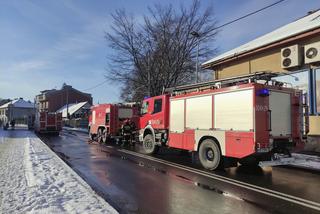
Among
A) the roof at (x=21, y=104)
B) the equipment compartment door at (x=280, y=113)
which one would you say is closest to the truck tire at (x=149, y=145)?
the equipment compartment door at (x=280, y=113)

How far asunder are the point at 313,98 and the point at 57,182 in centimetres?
1255

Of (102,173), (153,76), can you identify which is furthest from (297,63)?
(153,76)

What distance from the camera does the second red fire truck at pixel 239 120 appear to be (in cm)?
1005

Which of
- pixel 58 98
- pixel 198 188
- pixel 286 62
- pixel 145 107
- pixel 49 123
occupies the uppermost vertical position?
pixel 58 98

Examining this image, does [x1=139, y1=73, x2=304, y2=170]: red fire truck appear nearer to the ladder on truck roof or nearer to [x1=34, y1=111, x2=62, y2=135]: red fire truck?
the ladder on truck roof

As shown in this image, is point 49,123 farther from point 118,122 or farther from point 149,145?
point 149,145

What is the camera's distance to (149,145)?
52.5ft

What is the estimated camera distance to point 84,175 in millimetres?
10164

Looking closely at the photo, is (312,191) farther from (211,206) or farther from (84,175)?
(84,175)

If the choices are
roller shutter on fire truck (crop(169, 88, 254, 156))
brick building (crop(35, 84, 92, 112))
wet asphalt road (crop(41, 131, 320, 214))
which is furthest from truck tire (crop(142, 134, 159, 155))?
brick building (crop(35, 84, 92, 112))

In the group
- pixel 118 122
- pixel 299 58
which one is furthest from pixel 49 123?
pixel 299 58

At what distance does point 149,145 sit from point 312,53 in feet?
27.6

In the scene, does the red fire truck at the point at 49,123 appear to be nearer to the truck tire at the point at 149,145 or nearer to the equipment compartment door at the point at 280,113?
the truck tire at the point at 149,145

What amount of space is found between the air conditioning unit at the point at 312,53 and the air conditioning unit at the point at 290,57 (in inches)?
14.1
